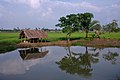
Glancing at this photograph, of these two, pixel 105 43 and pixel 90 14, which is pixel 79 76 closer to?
pixel 105 43

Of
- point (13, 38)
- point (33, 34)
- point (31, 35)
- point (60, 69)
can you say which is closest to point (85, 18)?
point (33, 34)

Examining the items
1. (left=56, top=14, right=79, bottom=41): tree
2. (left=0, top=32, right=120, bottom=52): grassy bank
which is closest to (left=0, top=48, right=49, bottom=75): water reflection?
(left=0, top=32, right=120, bottom=52): grassy bank

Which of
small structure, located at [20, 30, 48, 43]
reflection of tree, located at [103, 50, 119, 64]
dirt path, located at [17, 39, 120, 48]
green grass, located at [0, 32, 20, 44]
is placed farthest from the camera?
small structure, located at [20, 30, 48, 43]

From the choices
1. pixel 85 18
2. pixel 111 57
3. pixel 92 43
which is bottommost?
pixel 111 57

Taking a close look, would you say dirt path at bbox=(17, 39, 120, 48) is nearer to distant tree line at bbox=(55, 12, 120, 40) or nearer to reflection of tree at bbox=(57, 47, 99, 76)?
distant tree line at bbox=(55, 12, 120, 40)

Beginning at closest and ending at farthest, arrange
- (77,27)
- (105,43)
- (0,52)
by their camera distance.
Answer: (0,52) → (105,43) → (77,27)

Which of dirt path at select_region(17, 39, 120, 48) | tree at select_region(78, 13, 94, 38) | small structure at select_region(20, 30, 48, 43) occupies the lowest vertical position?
dirt path at select_region(17, 39, 120, 48)

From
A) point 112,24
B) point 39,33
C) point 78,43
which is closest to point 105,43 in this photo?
point 78,43

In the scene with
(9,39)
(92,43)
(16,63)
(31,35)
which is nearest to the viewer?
(16,63)

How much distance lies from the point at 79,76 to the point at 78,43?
108 ft

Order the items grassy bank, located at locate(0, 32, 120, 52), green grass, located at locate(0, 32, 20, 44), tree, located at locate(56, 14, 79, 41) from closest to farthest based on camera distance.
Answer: grassy bank, located at locate(0, 32, 120, 52) < green grass, located at locate(0, 32, 20, 44) < tree, located at locate(56, 14, 79, 41)

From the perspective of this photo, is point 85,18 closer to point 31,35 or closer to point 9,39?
point 31,35

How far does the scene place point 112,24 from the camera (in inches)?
3701

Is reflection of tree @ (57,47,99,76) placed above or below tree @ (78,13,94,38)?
below
